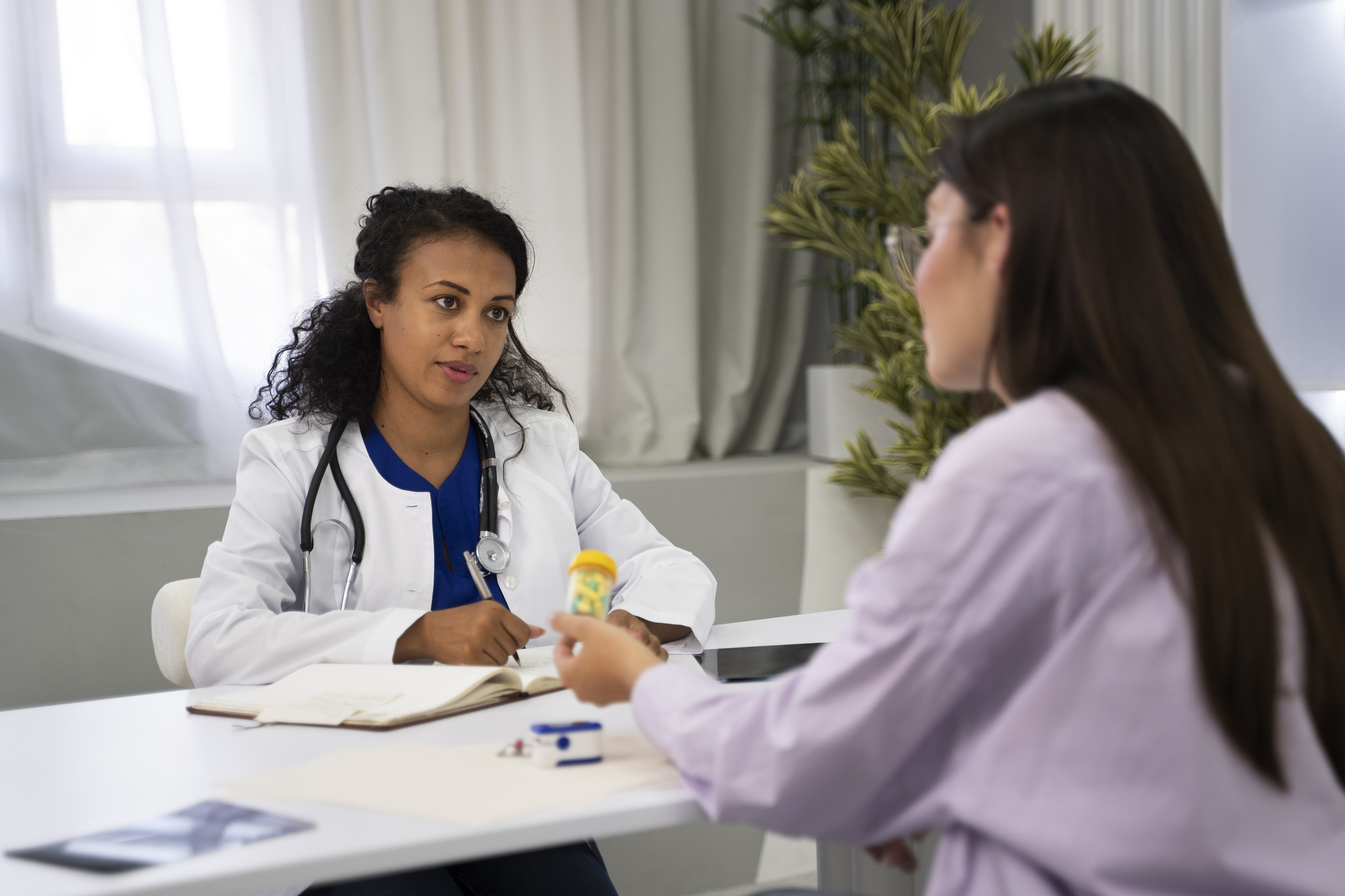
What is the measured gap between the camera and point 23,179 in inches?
104

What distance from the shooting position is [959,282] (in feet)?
2.92

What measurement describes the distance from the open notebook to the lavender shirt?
546 millimetres

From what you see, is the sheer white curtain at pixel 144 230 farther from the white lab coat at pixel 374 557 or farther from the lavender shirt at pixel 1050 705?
the lavender shirt at pixel 1050 705

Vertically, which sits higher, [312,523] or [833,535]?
[312,523]

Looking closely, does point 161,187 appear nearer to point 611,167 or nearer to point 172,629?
point 611,167

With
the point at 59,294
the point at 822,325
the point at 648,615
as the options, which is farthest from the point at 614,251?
the point at 648,615

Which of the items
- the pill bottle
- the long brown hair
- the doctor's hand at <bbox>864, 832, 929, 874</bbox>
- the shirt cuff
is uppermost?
the long brown hair

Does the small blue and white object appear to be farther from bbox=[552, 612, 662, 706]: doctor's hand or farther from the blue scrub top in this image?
the blue scrub top

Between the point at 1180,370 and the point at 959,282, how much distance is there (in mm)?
200

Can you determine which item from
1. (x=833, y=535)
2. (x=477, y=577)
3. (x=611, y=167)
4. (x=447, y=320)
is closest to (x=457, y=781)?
(x=477, y=577)

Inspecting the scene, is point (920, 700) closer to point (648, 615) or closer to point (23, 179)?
point (648, 615)

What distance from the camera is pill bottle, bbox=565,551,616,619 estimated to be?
1.12 meters

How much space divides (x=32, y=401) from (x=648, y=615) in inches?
79.0

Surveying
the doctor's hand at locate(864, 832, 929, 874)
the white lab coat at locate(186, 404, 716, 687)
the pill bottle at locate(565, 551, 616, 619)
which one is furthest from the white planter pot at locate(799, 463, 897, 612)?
the doctor's hand at locate(864, 832, 929, 874)
